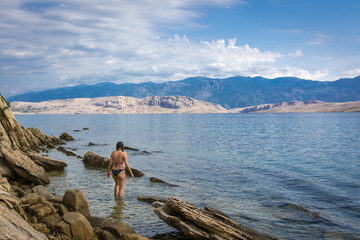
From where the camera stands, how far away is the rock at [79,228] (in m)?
9.45

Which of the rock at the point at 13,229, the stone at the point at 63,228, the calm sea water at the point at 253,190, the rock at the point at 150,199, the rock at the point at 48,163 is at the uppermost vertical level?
the rock at the point at 13,229

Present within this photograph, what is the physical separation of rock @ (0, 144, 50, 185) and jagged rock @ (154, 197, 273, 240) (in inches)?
500

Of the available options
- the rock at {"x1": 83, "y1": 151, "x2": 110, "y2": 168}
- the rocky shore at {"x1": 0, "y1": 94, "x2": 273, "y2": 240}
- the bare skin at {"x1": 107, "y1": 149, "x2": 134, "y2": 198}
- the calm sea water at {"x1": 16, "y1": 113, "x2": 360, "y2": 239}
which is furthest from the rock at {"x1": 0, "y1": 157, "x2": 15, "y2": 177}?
the rock at {"x1": 83, "y1": 151, "x2": 110, "y2": 168}

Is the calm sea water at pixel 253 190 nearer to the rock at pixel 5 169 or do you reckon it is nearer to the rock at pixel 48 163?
the rock at pixel 48 163

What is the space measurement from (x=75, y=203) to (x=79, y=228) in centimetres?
271

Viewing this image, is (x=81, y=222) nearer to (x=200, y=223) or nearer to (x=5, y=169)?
(x=200, y=223)

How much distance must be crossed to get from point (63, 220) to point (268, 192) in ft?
48.0

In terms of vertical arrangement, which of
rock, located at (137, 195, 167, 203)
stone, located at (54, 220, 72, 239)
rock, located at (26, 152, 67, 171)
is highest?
stone, located at (54, 220, 72, 239)

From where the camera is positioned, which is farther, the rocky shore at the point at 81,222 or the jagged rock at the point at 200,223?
the jagged rock at the point at 200,223

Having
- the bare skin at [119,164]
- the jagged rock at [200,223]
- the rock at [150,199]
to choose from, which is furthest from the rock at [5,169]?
the jagged rock at [200,223]

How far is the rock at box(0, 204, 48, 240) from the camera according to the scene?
7.13 metres

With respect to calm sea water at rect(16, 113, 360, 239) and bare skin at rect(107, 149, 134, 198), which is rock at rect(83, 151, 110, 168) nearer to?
calm sea water at rect(16, 113, 360, 239)

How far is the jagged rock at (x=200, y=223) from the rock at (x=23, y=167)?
12706 millimetres

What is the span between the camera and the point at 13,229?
7.48 m
